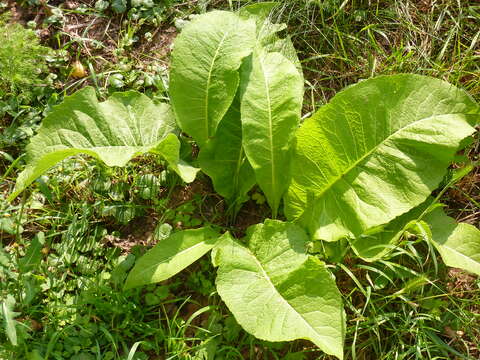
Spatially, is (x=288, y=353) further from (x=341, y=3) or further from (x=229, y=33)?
(x=341, y=3)

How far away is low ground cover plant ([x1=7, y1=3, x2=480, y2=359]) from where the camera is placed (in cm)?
204

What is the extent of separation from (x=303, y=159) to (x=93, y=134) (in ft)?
3.01

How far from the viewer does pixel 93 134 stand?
2.14m

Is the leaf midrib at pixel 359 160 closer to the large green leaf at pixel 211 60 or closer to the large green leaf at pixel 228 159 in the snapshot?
the large green leaf at pixel 228 159

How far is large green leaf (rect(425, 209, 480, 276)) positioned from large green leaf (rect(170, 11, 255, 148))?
1083 millimetres

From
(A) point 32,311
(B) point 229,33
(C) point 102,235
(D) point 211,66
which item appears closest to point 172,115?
(D) point 211,66

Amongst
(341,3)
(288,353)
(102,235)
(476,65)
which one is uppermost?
(341,3)

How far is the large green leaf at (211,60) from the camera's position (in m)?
2.22

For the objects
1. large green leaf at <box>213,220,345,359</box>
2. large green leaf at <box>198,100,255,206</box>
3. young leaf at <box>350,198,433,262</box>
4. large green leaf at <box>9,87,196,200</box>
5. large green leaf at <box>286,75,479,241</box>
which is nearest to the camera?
large green leaf at <box>213,220,345,359</box>

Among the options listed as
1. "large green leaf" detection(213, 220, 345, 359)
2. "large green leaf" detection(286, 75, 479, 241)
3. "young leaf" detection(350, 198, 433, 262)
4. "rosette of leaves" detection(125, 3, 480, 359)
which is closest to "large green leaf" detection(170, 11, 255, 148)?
"rosette of leaves" detection(125, 3, 480, 359)

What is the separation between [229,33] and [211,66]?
0.17 meters

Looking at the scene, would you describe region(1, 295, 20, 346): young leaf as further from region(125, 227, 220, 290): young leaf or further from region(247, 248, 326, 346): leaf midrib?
region(247, 248, 326, 346): leaf midrib

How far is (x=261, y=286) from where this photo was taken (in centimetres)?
201

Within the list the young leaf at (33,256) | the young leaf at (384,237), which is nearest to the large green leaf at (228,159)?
the young leaf at (384,237)
